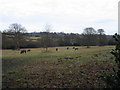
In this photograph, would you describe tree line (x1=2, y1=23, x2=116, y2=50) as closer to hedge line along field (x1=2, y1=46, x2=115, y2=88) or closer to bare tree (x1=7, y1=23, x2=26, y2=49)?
bare tree (x1=7, y1=23, x2=26, y2=49)

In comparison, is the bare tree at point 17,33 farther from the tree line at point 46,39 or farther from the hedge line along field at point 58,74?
the hedge line along field at point 58,74

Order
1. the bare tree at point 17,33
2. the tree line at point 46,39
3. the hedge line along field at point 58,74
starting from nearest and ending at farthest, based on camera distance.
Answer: the hedge line along field at point 58,74
the tree line at point 46,39
the bare tree at point 17,33

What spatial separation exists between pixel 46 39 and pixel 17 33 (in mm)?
11390

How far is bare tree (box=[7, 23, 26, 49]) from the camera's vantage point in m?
45.9

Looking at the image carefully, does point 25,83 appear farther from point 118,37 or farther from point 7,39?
point 7,39

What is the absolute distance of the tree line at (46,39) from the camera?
1710 inches

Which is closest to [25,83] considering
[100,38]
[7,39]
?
[7,39]

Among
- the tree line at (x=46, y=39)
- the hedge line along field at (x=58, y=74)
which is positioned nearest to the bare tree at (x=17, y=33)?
the tree line at (x=46, y=39)

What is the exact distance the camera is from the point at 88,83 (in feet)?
25.6

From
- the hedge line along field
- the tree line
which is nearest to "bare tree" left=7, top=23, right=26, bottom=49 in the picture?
the tree line

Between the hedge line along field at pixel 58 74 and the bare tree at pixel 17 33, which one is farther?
the bare tree at pixel 17 33

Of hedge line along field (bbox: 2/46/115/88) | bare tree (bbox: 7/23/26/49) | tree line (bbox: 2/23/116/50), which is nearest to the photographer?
hedge line along field (bbox: 2/46/115/88)

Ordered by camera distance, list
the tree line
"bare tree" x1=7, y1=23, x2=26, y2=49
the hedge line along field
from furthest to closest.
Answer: "bare tree" x1=7, y1=23, x2=26, y2=49 < the tree line < the hedge line along field

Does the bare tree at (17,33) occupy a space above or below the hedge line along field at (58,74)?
above
